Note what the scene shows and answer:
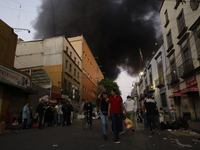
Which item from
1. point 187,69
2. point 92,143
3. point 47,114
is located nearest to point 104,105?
point 92,143

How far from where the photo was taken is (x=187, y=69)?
43.7ft

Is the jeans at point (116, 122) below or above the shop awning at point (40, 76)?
below

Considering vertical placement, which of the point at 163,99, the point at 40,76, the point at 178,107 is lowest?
the point at 178,107

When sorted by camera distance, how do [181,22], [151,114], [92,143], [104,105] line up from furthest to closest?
[181,22] → [151,114] → [104,105] → [92,143]

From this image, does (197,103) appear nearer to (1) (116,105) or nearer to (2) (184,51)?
(2) (184,51)

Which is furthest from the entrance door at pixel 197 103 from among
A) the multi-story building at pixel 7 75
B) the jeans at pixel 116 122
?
the multi-story building at pixel 7 75

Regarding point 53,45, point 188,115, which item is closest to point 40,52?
point 53,45

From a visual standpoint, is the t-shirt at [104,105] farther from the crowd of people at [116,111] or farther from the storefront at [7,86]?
the storefront at [7,86]

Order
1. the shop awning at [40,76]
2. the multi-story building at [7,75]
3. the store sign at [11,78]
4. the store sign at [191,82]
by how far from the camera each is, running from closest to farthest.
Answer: the store sign at [11,78], the multi-story building at [7,75], the store sign at [191,82], the shop awning at [40,76]

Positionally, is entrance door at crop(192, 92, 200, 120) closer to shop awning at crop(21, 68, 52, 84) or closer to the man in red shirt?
the man in red shirt

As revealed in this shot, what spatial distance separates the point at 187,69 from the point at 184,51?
2251 mm

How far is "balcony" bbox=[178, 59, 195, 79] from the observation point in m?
12.6

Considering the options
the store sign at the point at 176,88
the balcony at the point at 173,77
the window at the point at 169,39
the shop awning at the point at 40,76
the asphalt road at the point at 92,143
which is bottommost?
the asphalt road at the point at 92,143

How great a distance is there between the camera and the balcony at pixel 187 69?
498 inches
